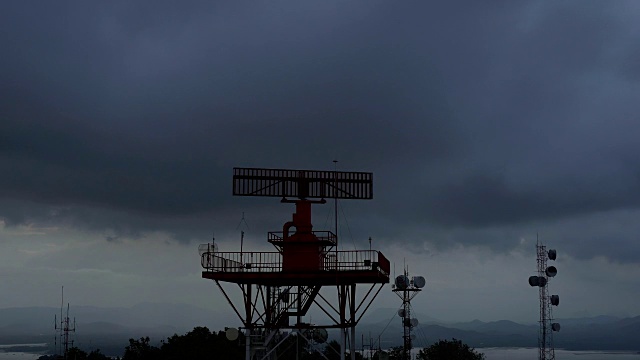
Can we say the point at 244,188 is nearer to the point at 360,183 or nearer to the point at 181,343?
the point at 360,183

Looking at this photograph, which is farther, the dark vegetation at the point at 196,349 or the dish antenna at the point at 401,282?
the dark vegetation at the point at 196,349

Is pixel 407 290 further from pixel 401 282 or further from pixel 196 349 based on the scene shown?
pixel 196 349

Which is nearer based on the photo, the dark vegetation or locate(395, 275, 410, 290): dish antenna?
locate(395, 275, 410, 290): dish antenna

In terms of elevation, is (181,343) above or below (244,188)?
below

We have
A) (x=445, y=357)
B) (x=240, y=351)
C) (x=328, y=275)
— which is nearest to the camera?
(x=328, y=275)

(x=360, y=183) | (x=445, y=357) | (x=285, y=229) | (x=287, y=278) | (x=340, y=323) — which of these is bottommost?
(x=445, y=357)

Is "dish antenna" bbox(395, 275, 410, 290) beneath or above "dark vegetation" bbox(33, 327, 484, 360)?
above

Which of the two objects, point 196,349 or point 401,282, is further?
point 196,349

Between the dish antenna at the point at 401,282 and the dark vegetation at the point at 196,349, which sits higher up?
the dish antenna at the point at 401,282

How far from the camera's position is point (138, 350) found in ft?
363

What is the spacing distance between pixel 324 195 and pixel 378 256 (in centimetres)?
683

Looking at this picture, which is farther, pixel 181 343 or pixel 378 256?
pixel 181 343

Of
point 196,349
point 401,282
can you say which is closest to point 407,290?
point 401,282

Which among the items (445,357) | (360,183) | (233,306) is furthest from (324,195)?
(445,357)
